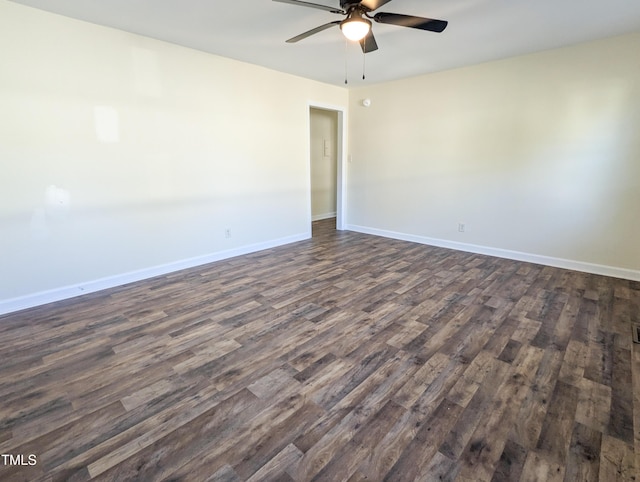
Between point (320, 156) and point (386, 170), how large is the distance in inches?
79.2

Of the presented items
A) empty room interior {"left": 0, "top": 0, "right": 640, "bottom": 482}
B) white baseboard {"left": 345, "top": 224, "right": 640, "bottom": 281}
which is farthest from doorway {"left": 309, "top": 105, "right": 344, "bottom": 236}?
white baseboard {"left": 345, "top": 224, "right": 640, "bottom": 281}

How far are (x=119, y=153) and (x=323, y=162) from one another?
14.5 feet

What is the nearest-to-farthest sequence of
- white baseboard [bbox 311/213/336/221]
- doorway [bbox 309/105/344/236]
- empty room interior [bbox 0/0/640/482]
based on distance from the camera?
empty room interior [bbox 0/0/640/482] < doorway [bbox 309/105/344/236] < white baseboard [bbox 311/213/336/221]

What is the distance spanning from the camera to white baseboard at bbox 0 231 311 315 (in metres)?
2.96

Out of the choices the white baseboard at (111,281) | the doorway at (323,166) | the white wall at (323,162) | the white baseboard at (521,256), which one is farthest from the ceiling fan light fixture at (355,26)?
the white wall at (323,162)

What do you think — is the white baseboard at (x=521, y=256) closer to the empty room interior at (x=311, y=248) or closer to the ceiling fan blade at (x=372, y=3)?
the empty room interior at (x=311, y=248)

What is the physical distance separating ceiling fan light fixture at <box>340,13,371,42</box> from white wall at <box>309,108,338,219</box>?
4.45 m

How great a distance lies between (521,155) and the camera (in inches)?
162

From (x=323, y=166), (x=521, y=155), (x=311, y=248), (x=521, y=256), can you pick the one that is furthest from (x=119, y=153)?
(x=521, y=256)

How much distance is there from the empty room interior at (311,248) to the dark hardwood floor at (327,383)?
0.02 meters

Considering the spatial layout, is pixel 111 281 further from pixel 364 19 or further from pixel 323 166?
pixel 323 166

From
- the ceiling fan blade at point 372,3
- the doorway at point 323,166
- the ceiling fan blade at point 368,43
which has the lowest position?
the doorway at point 323,166

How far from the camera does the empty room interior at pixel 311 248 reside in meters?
1.62

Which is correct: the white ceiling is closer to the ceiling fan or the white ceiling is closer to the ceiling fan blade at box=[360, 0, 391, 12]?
the ceiling fan
